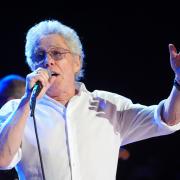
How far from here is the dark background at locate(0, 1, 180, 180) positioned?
426 cm

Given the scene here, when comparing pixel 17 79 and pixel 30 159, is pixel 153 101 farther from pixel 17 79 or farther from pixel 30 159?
pixel 30 159

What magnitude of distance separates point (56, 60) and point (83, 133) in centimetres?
42

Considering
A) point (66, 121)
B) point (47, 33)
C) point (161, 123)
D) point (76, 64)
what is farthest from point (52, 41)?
point (161, 123)

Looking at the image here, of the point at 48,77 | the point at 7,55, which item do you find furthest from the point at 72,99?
the point at 7,55

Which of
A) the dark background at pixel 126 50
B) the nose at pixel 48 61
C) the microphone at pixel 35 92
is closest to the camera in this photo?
the microphone at pixel 35 92

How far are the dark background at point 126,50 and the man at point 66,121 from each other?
1.87m

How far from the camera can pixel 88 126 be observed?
2.22 m

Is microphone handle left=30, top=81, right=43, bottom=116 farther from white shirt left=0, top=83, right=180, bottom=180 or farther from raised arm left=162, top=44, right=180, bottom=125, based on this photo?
raised arm left=162, top=44, right=180, bottom=125

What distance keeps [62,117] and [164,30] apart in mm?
2377

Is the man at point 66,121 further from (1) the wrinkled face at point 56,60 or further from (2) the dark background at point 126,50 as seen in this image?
(2) the dark background at point 126,50

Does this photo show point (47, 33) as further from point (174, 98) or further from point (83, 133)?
point (174, 98)

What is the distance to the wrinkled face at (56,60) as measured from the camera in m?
2.28

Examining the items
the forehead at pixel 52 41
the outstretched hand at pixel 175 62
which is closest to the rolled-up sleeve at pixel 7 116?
the forehead at pixel 52 41

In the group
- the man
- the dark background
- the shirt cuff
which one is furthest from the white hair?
the dark background
